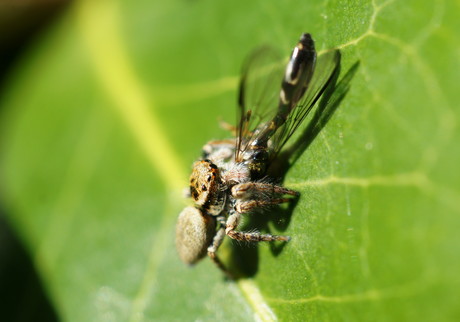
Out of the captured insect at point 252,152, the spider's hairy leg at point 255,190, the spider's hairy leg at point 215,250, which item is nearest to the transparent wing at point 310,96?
the captured insect at point 252,152

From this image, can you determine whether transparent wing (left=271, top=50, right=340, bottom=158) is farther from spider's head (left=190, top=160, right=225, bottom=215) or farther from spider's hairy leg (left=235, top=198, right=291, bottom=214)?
spider's head (left=190, top=160, right=225, bottom=215)

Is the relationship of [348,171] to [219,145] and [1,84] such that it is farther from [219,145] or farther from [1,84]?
[1,84]

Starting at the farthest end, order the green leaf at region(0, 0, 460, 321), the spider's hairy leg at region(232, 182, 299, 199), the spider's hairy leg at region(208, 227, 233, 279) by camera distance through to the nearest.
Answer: the spider's hairy leg at region(208, 227, 233, 279), the spider's hairy leg at region(232, 182, 299, 199), the green leaf at region(0, 0, 460, 321)

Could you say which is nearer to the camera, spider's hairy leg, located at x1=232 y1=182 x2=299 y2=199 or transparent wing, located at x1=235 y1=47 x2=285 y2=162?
spider's hairy leg, located at x1=232 y1=182 x2=299 y2=199

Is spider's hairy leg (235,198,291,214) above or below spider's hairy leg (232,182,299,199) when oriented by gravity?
below

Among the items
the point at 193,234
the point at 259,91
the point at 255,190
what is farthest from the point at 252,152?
the point at 193,234

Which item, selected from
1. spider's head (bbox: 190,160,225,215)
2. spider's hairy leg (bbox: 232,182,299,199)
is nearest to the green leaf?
spider's hairy leg (bbox: 232,182,299,199)

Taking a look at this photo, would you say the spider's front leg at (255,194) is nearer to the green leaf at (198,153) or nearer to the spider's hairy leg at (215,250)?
the green leaf at (198,153)
